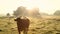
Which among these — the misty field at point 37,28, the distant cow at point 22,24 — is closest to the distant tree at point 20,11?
the misty field at point 37,28

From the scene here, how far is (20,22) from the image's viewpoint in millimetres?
14758

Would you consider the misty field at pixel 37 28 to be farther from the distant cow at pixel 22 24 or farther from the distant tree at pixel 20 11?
the distant tree at pixel 20 11

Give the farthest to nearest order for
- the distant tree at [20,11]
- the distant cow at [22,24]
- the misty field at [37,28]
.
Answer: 1. the distant tree at [20,11]
2. the misty field at [37,28]
3. the distant cow at [22,24]

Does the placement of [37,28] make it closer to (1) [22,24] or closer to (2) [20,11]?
(1) [22,24]

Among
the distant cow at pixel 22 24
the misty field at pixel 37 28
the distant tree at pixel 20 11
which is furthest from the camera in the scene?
the distant tree at pixel 20 11

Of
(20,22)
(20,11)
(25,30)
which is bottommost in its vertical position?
(25,30)

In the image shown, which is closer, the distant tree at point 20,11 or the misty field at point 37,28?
the misty field at point 37,28

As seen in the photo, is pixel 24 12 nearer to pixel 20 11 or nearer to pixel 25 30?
pixel 20 11

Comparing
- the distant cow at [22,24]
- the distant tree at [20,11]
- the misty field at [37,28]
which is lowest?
the misty field at [37,28]

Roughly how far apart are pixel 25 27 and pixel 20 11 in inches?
2489

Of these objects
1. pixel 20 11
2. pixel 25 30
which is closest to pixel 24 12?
pixel 20 11

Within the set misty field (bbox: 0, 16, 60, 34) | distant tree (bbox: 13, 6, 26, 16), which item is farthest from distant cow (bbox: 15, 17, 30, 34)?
distant tree (bbox: 13, 6, 26, 16)

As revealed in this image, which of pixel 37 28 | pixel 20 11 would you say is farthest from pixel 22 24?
pixel 20 11

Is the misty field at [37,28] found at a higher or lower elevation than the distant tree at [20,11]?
lower
